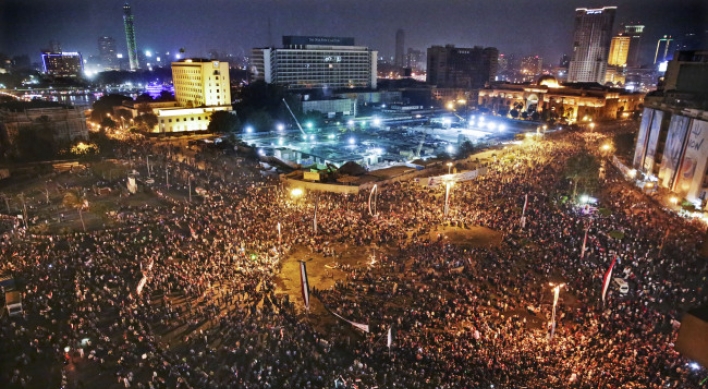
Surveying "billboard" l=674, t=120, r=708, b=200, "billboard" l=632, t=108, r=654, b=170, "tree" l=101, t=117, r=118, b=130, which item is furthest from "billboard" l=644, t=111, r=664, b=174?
"tree" l=101, t=117, r=118, b=130

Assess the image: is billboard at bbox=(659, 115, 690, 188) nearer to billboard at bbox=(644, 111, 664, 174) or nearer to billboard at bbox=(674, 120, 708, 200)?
billboard at bbox=(674, 120, 708, 200)

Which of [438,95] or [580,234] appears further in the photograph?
[438,95]

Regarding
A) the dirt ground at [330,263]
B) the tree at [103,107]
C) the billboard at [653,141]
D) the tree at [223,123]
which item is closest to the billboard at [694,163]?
the billboard at [653,141]

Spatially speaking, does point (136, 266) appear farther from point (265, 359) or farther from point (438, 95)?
point (438, 95)

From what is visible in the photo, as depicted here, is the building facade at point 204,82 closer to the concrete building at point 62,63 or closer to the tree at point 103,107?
the tree at point 103,107

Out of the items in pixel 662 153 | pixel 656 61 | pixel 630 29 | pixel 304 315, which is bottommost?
pixel 304 315

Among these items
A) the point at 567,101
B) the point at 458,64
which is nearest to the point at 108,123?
the point at 567,101

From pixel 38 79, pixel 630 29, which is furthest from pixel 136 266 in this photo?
pixel 630 29
